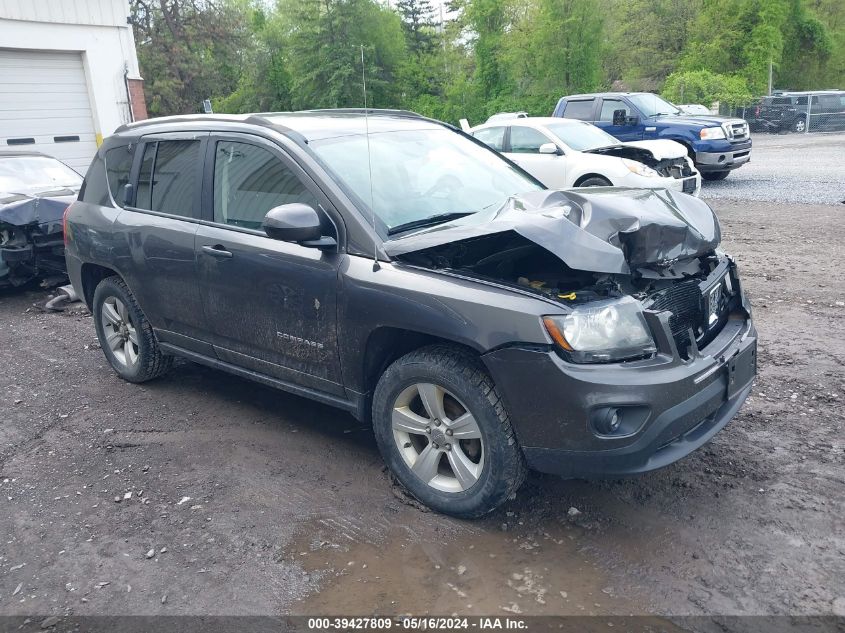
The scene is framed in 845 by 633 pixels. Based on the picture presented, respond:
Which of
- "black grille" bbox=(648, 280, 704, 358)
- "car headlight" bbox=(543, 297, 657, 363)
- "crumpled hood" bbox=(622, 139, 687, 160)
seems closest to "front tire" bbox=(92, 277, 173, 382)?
"car headlight" bbox=(543, 297, 657, 363)

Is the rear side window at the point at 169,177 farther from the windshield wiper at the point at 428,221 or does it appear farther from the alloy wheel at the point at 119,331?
the windshield wiper at the point at 428,221

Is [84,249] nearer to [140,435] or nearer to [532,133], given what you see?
[140,435]

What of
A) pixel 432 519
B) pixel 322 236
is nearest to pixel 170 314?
pixel 322 236

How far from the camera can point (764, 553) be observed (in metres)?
3.17

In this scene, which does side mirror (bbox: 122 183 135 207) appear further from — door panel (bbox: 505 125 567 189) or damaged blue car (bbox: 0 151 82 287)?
door panel (bbox: 505 125 567 189)

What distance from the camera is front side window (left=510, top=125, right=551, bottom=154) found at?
39.5 feet

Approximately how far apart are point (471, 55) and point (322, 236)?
118ft

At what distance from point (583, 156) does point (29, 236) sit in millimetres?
7656

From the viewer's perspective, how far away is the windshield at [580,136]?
1184cm

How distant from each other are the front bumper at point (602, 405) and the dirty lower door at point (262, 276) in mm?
1122

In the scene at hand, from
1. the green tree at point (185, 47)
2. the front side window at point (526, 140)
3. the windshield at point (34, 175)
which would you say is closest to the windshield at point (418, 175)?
the windshield at point (34, 175)

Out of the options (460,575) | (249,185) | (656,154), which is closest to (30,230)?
(249,185)

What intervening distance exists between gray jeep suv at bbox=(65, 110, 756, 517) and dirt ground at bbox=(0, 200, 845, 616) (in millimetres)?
380

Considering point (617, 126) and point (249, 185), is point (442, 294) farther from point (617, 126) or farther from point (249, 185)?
point (617, 126)
